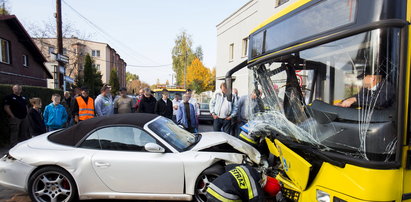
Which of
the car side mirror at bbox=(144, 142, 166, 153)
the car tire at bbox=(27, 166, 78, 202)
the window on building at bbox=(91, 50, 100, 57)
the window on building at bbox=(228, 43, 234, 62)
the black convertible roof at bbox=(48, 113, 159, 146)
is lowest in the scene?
the car tire at bbox=(27, 166, 78, 202)

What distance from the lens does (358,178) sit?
1710 mm

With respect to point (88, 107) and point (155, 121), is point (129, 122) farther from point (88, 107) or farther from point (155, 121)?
point (88, 107)

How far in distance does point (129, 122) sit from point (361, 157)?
117 inches

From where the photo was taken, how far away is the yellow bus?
5.39ft

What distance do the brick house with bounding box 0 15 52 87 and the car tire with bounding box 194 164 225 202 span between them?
1455cm

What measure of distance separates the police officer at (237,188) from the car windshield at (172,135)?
145 cm

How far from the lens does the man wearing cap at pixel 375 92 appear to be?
5.54 feet

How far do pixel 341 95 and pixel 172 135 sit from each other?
242 cm

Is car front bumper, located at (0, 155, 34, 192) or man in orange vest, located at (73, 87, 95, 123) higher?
man in orange vest, located at (73, 87, 95, 123)

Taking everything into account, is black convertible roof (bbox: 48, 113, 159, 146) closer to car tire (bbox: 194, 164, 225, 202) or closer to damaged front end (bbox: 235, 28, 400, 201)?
car tire (bbox: 194, 164, 225, 202)

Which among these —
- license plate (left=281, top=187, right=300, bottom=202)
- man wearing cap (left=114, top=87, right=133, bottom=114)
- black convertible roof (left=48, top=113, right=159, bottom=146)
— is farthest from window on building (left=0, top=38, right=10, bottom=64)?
license plate (left=281, top=187, right=300, bottom=202)

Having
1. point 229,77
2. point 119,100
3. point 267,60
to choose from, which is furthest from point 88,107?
point 267,60

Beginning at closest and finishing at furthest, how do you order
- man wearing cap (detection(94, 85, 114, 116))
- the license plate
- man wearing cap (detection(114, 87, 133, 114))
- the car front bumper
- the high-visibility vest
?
the license plate
the car front bumper
the high-visibility vest
man wearing cap (detection(94, 85, 114, 116))
man wearing cap (detection(114, 87, 133, 114))

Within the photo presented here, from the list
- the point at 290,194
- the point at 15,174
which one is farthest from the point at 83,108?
the point at 290,194
